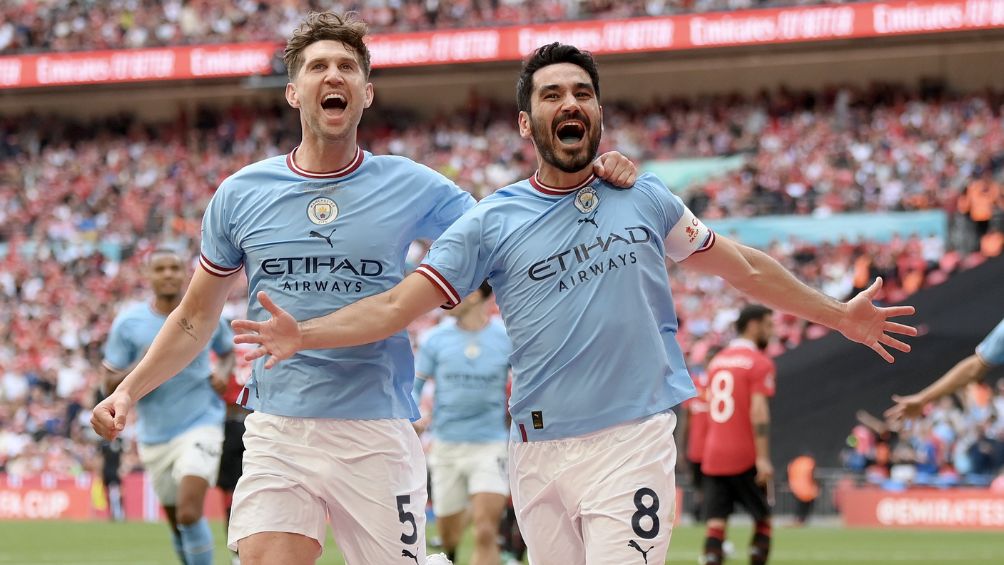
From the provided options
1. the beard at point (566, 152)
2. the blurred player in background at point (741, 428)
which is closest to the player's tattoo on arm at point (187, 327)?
the beard at point (566, 152)

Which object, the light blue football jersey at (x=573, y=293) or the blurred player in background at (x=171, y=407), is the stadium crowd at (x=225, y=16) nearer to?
the blurred player in background at (x=171, y=407)

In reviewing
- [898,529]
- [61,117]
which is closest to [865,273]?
[898,529]

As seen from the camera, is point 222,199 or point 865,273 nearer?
point 222,199

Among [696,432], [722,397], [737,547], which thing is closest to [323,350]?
[722,397]

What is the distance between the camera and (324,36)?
5996 millimetres

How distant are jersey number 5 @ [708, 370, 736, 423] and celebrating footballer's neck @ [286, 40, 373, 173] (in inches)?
294

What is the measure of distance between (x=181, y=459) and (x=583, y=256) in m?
5.91

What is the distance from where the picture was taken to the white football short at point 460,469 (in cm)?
1188

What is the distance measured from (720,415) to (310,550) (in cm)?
760

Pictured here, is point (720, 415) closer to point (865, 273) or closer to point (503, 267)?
point (503, 267)

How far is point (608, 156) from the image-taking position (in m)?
5.75

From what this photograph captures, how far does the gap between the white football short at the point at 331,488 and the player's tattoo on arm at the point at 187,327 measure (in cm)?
49

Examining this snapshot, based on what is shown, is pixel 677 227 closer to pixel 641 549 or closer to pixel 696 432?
pixel 641 549

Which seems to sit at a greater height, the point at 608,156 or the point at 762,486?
the point at 608,156
